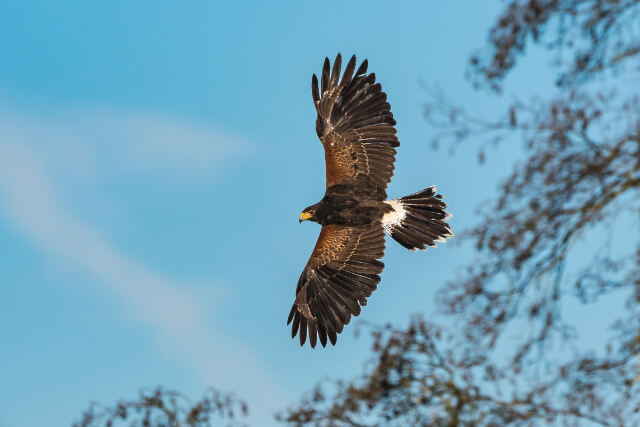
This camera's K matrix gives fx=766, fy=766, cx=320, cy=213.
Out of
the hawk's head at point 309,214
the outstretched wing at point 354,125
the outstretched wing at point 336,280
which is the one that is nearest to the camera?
the outstretched wing at point 336,280

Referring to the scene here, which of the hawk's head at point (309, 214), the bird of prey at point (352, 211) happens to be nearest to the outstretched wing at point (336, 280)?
the bird of prey at point (352, 211)

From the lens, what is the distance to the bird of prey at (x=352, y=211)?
6.33m

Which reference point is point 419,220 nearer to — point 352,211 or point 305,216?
Answer: point 352,211

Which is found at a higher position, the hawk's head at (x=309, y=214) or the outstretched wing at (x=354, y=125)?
the outstretched wing at (x=354, y=125)

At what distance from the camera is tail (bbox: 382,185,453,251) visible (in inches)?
259

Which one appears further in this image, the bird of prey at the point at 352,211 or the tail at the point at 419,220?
the tail at the point at 419,220

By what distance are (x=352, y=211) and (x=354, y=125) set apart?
32.9 inches

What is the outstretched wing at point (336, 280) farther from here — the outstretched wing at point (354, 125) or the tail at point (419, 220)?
the outstretched wing at point (354, 125)

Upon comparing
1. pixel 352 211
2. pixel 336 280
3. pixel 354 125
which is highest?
pixel 354 125

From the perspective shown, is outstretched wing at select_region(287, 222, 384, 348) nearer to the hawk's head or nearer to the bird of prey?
the bird of prey

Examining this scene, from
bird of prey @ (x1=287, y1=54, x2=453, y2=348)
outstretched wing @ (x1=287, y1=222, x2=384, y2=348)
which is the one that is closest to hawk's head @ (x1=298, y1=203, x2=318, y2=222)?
bird of prey @ (x1=287, y1=54, x2=453, y2=348)

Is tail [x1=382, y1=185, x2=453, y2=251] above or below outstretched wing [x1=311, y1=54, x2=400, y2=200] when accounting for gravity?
below

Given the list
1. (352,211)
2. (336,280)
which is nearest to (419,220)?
(352,211)

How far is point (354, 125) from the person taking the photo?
6.75 meters
